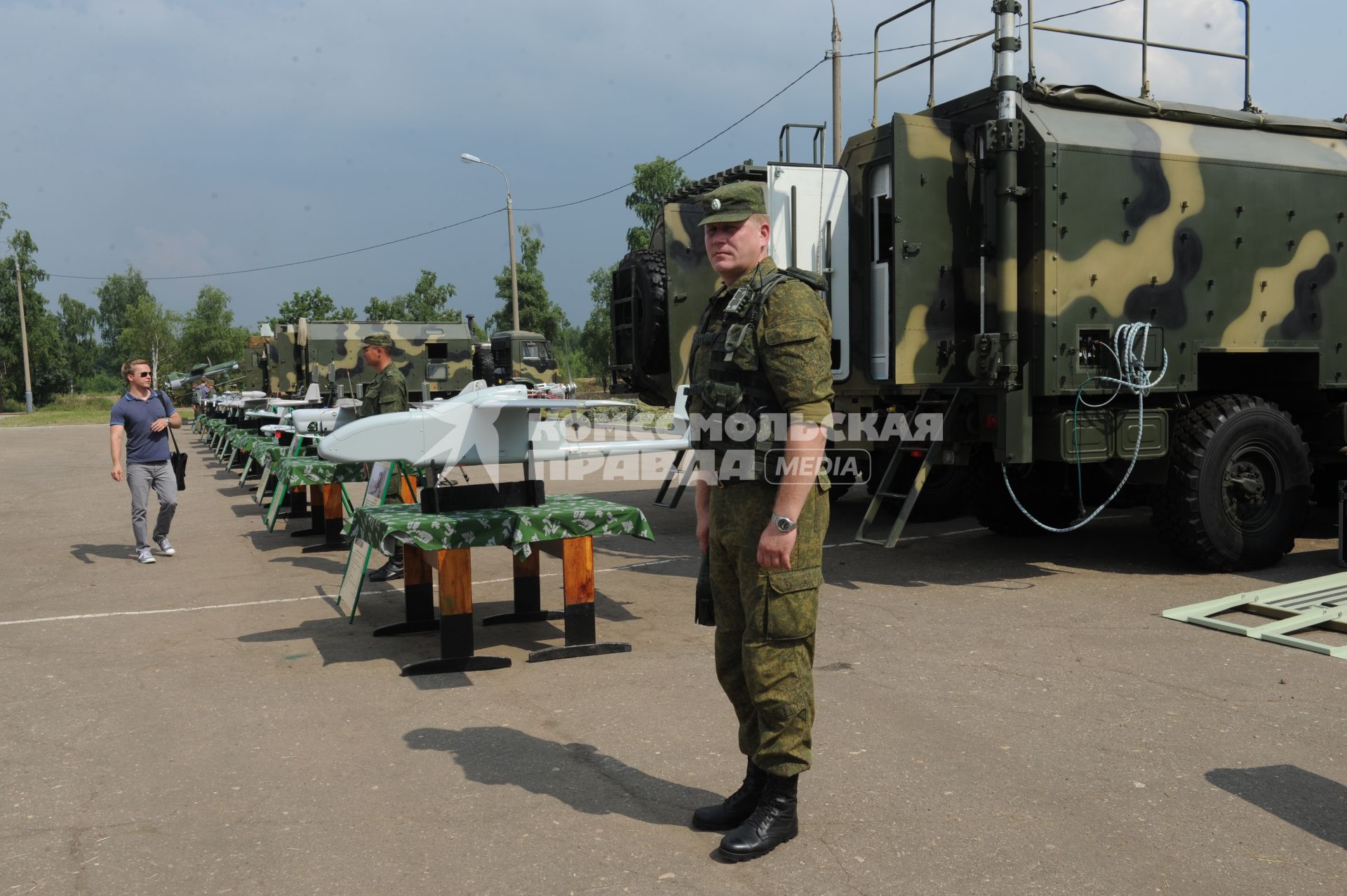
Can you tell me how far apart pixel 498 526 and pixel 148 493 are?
17.1ft

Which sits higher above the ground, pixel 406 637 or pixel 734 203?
pixel 734 203

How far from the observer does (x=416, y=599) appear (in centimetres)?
642

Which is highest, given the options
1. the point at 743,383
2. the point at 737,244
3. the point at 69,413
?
the point at 737,244

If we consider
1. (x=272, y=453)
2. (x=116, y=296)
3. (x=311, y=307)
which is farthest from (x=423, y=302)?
(x=116, y=296)

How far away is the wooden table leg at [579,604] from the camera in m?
5.72

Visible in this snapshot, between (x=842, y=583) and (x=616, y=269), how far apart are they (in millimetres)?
4404

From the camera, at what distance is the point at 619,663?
5.61 metres

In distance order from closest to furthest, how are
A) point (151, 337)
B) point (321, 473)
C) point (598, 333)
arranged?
point (321, 473)
point (598, 333)
point (151, 337)

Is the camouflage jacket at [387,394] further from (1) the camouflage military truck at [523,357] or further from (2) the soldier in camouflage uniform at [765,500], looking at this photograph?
(1) the camouflage military truck at [523,357]

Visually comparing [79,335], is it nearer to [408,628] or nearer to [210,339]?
[210,339]

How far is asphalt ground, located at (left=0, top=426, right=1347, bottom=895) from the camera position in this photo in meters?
3.30

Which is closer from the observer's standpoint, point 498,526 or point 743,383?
point 743,383

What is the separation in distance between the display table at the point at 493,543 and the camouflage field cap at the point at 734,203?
2497 millimetres

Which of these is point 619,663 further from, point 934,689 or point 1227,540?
point 1227,540
